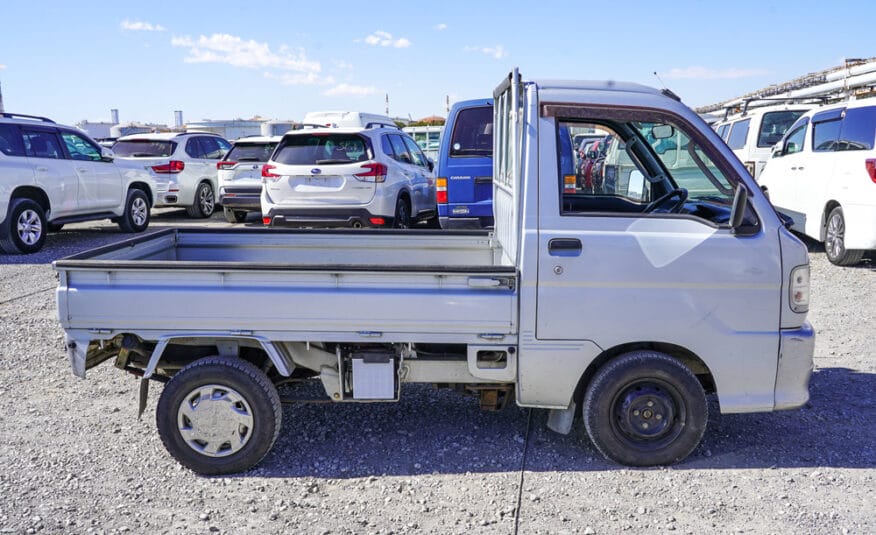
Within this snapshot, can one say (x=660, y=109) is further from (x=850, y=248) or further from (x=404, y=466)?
(x=850, y=248)

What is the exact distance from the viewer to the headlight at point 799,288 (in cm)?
414

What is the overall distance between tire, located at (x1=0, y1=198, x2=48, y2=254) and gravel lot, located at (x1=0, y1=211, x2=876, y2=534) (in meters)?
6.21

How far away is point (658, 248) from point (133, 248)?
3.29 metres

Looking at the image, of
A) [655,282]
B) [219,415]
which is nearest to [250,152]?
[219,415]

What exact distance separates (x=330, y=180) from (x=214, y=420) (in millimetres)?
6778

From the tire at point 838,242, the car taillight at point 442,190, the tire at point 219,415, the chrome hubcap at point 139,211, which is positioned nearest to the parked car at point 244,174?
the chrome hubcap at point 139,211

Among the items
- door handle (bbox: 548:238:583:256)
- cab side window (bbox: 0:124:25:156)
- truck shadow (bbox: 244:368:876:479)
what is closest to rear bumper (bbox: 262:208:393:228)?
cab side window (bbox: 0:124:25:156)

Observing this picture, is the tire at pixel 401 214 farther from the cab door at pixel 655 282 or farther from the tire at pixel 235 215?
the cab door at pixel 655 282

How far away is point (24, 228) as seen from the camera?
37.0ft

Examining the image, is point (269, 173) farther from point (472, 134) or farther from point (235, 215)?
point (235, 215)

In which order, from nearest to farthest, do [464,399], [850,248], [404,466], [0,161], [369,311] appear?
[369,311] → [404,466] → [464,399] → [850,248] → [0,161]

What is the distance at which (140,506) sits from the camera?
156 inches

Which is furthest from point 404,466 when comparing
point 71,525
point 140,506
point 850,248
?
point 850,248

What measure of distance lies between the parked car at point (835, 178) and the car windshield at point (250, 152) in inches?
355
